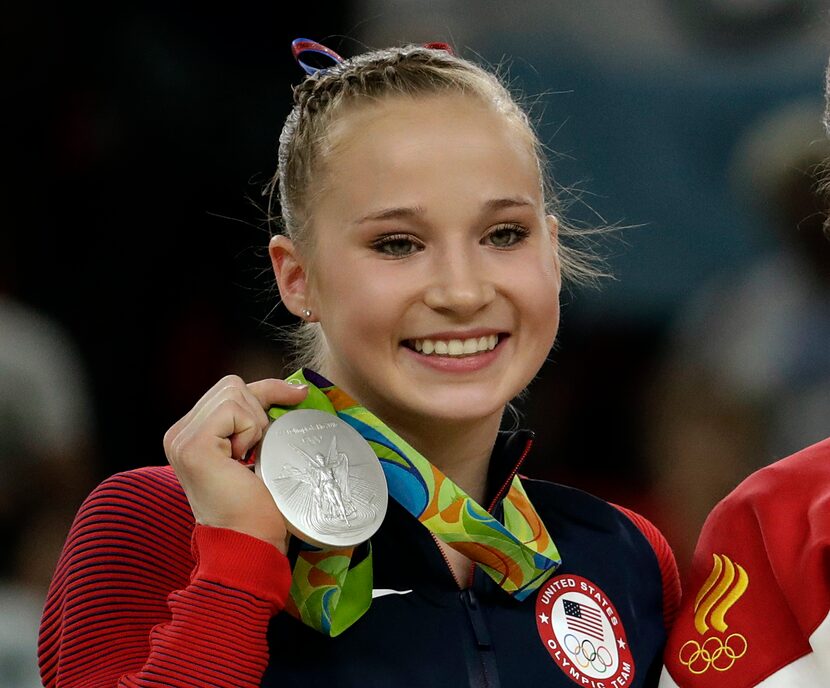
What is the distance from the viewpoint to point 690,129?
4.05 metres

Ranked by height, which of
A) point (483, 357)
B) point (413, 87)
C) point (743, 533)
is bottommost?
point (743, 533)

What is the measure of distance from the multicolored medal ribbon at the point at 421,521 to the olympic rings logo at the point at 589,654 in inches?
3.4

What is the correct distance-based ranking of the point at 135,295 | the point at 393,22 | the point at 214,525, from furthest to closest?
1. the point at 393,22
2. the point at 135,295
3. the point at 214,525

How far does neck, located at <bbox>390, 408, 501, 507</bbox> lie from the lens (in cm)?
178

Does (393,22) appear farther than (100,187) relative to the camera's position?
Yes

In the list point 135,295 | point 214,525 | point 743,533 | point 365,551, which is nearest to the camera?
point 214,525

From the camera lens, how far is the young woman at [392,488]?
1500mm

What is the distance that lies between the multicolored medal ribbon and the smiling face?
6 cm

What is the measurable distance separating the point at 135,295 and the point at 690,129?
175 cm

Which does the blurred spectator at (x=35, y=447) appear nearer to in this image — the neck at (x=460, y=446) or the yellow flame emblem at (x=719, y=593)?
the neck at (x=460, y=446)

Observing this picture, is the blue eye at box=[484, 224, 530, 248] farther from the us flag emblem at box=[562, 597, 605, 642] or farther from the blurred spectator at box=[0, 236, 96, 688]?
the blurred spectator at box=[0, 236, 96, 688]

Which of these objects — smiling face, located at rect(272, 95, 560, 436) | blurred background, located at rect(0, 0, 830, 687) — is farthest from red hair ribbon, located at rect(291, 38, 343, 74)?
blurred background, located at rect(0, 0, 830, 687)

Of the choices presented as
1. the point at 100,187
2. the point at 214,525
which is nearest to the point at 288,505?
the point at 214,525

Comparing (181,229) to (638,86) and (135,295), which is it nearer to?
(135,295)
